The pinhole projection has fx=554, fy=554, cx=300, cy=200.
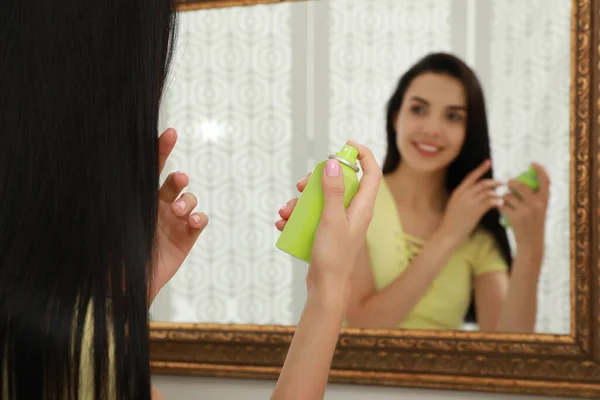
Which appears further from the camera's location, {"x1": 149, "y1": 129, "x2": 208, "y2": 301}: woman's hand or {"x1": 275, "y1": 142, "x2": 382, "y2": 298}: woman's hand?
{"x1": 149, "y1": 129, "x2": 208, "y2": 301}: woman's hand

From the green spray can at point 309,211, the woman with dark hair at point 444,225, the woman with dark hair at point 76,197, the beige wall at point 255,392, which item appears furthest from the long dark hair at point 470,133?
the woman with dark hair at point 76,197

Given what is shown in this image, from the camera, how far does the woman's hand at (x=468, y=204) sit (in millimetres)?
1019

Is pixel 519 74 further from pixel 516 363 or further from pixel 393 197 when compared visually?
pixel 516 363

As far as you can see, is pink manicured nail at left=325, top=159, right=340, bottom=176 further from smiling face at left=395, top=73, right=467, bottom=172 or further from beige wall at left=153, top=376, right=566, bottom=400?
beige wall at left=153, top=376, right=566, bottom=400

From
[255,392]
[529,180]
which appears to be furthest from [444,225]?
[255,392]

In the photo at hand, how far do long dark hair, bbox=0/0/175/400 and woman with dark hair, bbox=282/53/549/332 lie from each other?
2.28ft

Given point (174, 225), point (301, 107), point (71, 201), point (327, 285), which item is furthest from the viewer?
point (301, 107)

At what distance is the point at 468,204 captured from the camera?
3.37ft

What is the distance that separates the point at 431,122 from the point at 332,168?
559mm

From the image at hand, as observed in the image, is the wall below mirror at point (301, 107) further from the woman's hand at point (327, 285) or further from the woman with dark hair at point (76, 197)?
the woman with dark hair at point (76, 197)

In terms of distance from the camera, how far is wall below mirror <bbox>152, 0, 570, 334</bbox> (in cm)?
100

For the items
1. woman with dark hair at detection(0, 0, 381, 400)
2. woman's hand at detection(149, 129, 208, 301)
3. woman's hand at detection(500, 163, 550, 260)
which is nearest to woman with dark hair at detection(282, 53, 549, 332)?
woman's hand at detection(500, 163, 550, 260)

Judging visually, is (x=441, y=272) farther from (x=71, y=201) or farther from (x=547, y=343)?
(x=71, y=201)

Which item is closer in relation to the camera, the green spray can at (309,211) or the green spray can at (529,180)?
the green spray can at (309,211)
